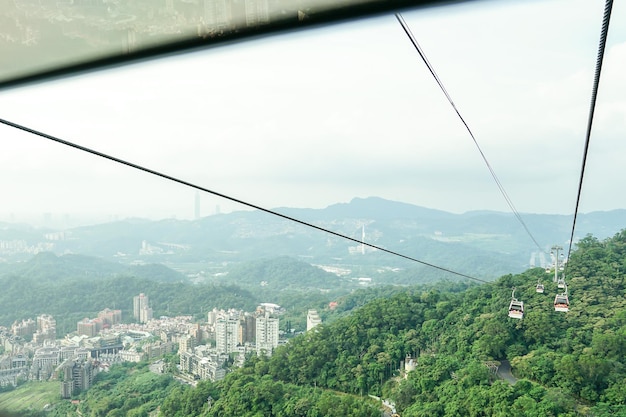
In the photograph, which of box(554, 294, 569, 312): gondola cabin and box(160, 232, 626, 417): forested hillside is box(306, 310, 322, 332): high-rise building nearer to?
box(160, 232, 626, 417): forested hillside

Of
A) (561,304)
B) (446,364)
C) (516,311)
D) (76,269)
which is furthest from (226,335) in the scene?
(561,304)

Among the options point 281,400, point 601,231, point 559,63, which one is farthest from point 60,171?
point 601,231

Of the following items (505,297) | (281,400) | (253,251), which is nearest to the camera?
(281,400)

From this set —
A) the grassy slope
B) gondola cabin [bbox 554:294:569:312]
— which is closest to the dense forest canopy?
the grassy slope

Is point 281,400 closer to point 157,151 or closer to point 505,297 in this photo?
point 505,297

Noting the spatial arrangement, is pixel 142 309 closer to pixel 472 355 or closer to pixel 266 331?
pixel 266 331
